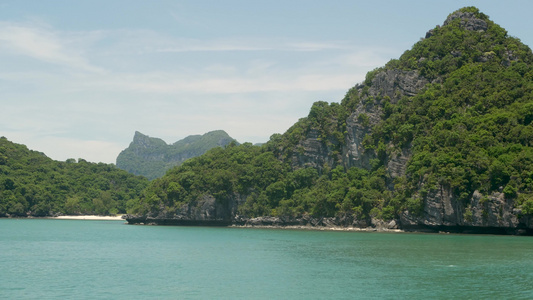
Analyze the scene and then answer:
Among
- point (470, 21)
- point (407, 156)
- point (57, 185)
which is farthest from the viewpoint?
point (57, 185)

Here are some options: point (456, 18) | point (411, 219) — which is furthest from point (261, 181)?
point (456, 18)

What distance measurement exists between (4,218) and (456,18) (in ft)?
421

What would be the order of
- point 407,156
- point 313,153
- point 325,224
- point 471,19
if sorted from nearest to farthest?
1. point 407,156
2. point 325,224
3. point 471,19
4. point 313,153

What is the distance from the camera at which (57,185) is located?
529 ft

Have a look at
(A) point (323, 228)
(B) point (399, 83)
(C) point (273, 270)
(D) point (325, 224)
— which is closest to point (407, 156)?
(B) point (399, 83)

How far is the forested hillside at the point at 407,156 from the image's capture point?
262 feet

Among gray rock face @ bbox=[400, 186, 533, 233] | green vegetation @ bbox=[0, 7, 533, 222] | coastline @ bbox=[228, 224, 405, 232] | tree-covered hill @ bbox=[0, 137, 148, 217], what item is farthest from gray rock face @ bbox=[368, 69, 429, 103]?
tree-covered hill @ bbox=[0, 137, 148, 217]

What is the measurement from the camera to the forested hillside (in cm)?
7994

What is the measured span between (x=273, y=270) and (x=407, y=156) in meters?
59.0

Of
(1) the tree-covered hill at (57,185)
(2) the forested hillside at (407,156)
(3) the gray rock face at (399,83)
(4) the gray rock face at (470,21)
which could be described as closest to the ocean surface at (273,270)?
(2) the forested hillside at (407,156)

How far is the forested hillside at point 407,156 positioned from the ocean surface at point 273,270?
13.4 meters

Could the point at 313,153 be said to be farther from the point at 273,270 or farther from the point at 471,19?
the point at 273,270

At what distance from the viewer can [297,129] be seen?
129 metres

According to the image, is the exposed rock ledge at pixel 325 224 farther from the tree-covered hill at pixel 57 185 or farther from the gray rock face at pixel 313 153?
the tree-covered hill at pixel 57 185
